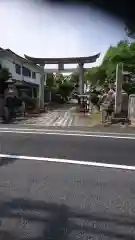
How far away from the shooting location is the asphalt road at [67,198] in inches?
129

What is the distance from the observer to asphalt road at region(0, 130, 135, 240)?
Answer: 10.7 ft

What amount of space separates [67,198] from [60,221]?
69cm

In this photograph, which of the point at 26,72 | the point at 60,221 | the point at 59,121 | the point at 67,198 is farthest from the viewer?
the point at 26,72

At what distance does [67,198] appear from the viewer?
418 cm

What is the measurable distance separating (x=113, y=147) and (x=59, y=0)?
6.81 meters

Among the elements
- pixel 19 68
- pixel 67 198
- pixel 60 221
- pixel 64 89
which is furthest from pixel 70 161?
pixel 64 89

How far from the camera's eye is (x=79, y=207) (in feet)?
12.7

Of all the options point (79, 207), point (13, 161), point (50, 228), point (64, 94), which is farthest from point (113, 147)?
point (64, 94)

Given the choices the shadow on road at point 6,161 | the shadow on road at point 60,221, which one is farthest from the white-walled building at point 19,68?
the shadow on road at point 60,221

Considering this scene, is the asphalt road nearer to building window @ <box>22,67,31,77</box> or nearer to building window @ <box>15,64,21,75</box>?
building window @ <box>15,64,21,75</box>

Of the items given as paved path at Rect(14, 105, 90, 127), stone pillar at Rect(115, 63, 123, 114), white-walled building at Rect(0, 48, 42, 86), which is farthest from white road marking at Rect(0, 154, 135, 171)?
white-walled building at Rect(0, 48, 42, 86)

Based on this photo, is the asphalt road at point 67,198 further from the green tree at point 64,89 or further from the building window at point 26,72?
the green tree at point 64,89

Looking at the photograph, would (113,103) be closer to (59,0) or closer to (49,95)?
(59,0)

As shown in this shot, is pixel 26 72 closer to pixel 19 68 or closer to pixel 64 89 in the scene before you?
pixel 19 68
